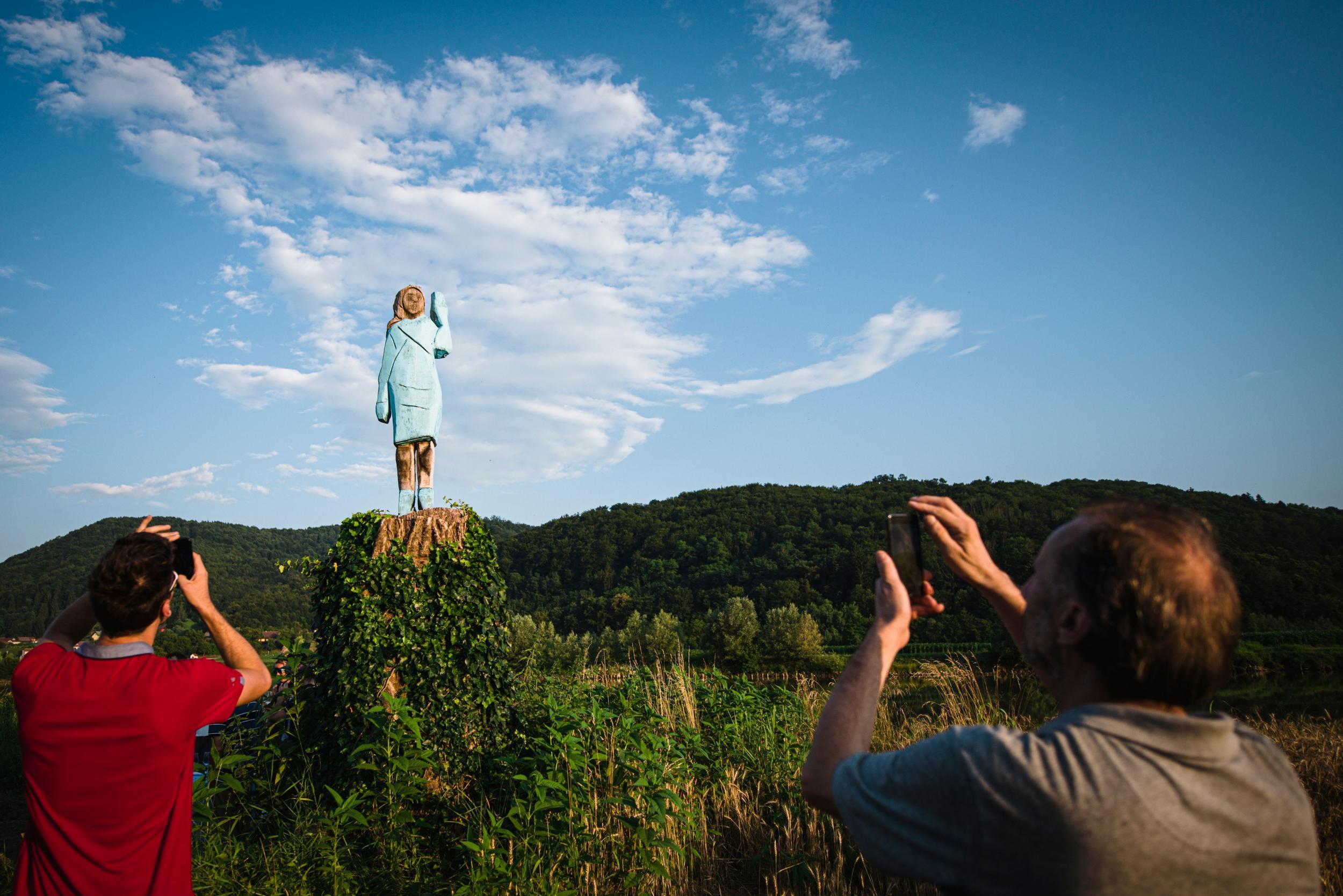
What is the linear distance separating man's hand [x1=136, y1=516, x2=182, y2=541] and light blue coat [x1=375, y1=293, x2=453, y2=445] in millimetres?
4944

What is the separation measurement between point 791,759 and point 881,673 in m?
4.45

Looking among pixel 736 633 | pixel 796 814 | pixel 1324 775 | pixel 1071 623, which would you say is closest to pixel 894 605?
pixel 1071 623

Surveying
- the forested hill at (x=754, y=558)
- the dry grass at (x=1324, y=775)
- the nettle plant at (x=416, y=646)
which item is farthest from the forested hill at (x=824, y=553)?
the nettle plant at (x=416, y=646)

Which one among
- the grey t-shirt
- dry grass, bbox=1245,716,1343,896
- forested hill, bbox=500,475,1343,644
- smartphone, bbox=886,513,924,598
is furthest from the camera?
forested hill, bbox=500,475,1343,644

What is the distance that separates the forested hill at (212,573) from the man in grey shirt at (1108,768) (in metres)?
29.1

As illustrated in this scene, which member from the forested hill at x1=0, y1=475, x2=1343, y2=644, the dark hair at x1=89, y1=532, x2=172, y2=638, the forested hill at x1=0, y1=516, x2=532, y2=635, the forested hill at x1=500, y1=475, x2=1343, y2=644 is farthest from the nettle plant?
the forested hill at x1=500, y1=475, x2=1343, y2=644

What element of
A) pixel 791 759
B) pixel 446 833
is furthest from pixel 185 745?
pixel 791 759

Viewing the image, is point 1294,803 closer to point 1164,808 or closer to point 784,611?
point 1164,808

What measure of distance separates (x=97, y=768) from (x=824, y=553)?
41.9 meters

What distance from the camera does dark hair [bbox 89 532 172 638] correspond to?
1839mm

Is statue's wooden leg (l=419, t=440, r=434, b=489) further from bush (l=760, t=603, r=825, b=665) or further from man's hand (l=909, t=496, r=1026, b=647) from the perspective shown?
bush (l=760, t=603, r=825, b=665)

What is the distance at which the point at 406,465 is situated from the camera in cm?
697

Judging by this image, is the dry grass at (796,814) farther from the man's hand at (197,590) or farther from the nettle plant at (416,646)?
the man's hand at (197,590)

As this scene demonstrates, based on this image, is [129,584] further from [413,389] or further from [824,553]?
[824,553]
